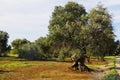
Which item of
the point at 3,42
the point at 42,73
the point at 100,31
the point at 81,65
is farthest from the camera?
the point at 3,42

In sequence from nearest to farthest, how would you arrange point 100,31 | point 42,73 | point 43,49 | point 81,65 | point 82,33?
point 42,73, point 82,33, point 100,31, point 81,65, point 43,49

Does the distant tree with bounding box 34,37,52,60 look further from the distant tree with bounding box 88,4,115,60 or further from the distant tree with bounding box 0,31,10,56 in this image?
the distant tree with bounding box 88,4,115,60

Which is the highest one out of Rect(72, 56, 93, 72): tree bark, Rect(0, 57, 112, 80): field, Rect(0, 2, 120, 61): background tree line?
Rect(0, 2, 120, 61): background tree line

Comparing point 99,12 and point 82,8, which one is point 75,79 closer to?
point 99,12

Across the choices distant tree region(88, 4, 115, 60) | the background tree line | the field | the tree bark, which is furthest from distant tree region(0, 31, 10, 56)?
distant tree region(88, 4, 115, 60)

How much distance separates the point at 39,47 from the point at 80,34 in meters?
47.8

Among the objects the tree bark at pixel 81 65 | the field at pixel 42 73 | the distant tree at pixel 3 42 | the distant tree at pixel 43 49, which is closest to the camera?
the field at pixel 42 73

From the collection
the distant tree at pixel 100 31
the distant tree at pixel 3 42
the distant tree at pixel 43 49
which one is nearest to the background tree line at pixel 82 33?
the distant tree at pixel 100 31

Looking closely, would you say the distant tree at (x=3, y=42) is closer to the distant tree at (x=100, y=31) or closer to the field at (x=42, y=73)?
the field at (x=42, y=73)

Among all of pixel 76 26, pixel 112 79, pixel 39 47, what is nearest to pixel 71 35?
pixel 76 26

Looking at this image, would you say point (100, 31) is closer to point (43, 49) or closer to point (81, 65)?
point (81, 65)

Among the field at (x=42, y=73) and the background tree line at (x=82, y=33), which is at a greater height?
the background tree line at (x=82, y=33)

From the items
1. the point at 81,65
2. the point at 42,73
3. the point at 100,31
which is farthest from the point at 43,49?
the point at 42,73

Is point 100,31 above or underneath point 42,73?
above
